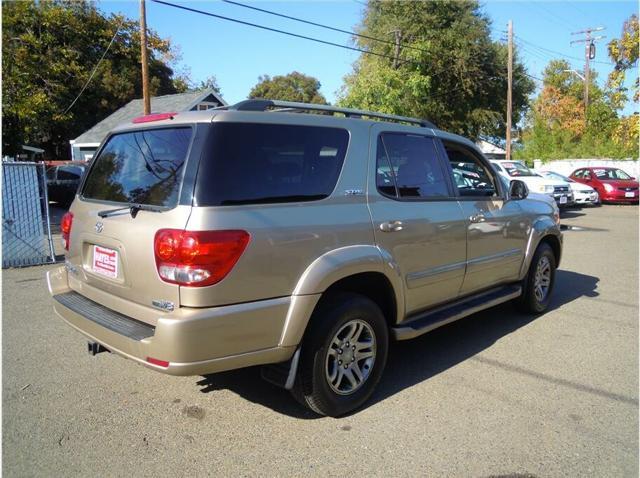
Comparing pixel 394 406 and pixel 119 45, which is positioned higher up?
pixel 119 45

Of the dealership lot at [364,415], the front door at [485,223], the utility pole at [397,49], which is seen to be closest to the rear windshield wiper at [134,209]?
the dealership lot at [364,415]

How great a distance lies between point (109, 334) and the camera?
307cm

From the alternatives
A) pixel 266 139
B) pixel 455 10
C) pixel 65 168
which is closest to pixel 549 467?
pixel 266 139

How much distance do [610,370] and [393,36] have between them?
3063 cm

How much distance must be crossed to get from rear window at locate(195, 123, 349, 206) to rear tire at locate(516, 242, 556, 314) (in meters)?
3.10

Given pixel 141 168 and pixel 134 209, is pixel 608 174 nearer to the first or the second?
pixel 141 168

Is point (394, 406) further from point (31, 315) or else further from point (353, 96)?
point (353, 96)

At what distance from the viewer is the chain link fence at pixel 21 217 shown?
8227 mm

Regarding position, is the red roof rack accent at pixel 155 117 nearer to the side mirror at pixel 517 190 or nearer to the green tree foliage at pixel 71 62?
the side mirror at pixel 517 190

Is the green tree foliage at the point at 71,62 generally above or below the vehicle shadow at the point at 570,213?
above

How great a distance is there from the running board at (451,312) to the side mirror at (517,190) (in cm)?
92

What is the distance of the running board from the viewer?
3.87m

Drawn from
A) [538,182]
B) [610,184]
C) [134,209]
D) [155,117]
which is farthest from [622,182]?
[134,209]

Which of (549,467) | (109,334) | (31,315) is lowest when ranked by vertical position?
(549,467)
